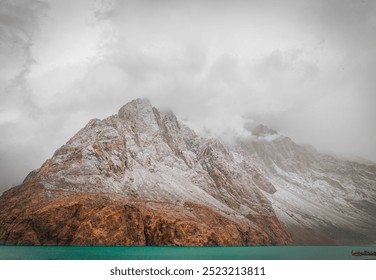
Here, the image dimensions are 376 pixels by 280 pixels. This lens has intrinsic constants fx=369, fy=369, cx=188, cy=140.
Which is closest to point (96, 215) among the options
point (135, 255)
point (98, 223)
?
point (98, 223)

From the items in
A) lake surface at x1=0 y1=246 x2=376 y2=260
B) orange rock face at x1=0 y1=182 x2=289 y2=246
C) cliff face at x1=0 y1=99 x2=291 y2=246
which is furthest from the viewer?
cliff face at x1=0 y1=99 x2=291 y2=246

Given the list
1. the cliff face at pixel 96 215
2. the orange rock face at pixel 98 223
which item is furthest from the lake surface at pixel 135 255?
the cliff face at pixel 96 215

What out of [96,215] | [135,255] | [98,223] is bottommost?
[135,255]

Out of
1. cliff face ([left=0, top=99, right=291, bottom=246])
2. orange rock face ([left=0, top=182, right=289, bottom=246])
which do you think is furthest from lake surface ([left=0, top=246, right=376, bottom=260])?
cliff face ([left=0, top=99, right=291, bottom=246])

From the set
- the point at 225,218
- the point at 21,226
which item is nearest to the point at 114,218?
the point at 21,226

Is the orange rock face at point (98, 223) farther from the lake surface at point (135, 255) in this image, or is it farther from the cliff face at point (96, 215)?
the lake surface at point (135, 255)

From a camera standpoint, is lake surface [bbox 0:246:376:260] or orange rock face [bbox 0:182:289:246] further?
orange rock face [bbox 0:182:289:246]

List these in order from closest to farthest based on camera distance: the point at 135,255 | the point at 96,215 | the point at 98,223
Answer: the point at 135,255
the point at 98,223
the point at 96,215

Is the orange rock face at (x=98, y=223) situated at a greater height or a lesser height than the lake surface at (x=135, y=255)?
greater

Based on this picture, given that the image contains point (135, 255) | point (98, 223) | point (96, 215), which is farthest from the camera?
point (96, 215)

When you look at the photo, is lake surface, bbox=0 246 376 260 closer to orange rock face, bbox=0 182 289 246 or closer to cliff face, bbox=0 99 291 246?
orange rock face, bbox=0 182 289 246

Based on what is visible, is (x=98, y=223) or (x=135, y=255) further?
(x=98, y=223)

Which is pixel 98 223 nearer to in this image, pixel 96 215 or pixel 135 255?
pixel 96 215
